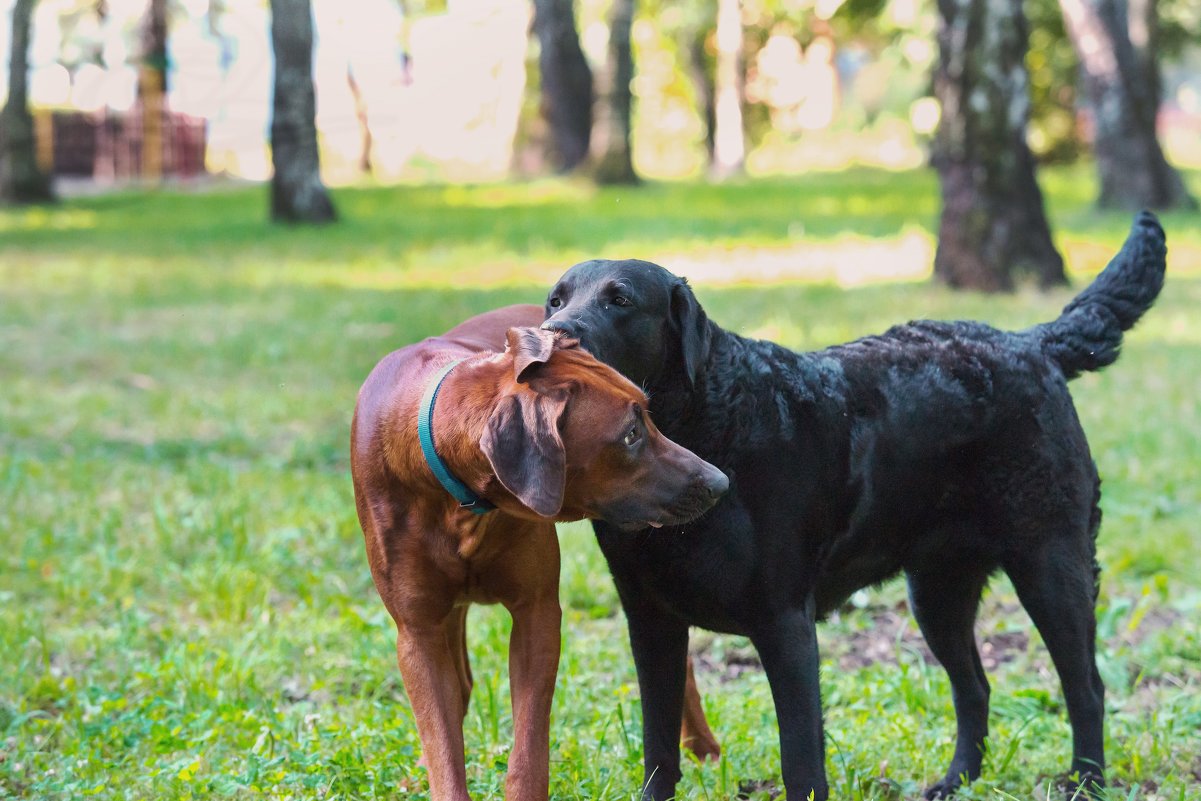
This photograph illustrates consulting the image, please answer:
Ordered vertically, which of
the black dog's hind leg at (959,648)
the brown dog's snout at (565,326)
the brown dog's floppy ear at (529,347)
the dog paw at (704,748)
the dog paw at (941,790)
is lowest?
the dog paw at (941,790)

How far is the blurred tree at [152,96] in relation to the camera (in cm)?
3062

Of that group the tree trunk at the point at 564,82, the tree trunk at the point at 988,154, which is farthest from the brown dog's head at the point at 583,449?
the tree trunk at the point at 564,82

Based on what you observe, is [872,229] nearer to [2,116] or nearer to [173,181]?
[2,116]

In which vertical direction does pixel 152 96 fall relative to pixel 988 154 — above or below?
above

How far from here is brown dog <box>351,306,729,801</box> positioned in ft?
10.9

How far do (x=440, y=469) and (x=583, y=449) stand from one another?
1.25 ft

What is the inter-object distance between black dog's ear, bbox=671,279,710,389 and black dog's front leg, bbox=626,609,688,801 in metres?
0.70

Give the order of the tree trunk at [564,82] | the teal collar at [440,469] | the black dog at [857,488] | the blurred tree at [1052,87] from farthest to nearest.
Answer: the blurred tree at [1052,87] < the tree trunk at [564,82] < the black dog at [857,488] < the teal collar at [440,469]

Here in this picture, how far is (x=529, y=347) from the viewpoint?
3.37 m

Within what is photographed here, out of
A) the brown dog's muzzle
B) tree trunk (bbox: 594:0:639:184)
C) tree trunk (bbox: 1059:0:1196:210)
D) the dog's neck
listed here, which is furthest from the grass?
tree trunk (bbox: 594:0:639:184)

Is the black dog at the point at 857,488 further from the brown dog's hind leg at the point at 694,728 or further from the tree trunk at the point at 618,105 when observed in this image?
the tree trunk at the point at 618,105

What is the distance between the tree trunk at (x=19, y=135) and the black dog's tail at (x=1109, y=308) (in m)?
21.7

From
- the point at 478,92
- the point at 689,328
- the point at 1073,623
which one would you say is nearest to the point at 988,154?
the point at 1073,623

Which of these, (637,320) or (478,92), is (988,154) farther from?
(478,92)
